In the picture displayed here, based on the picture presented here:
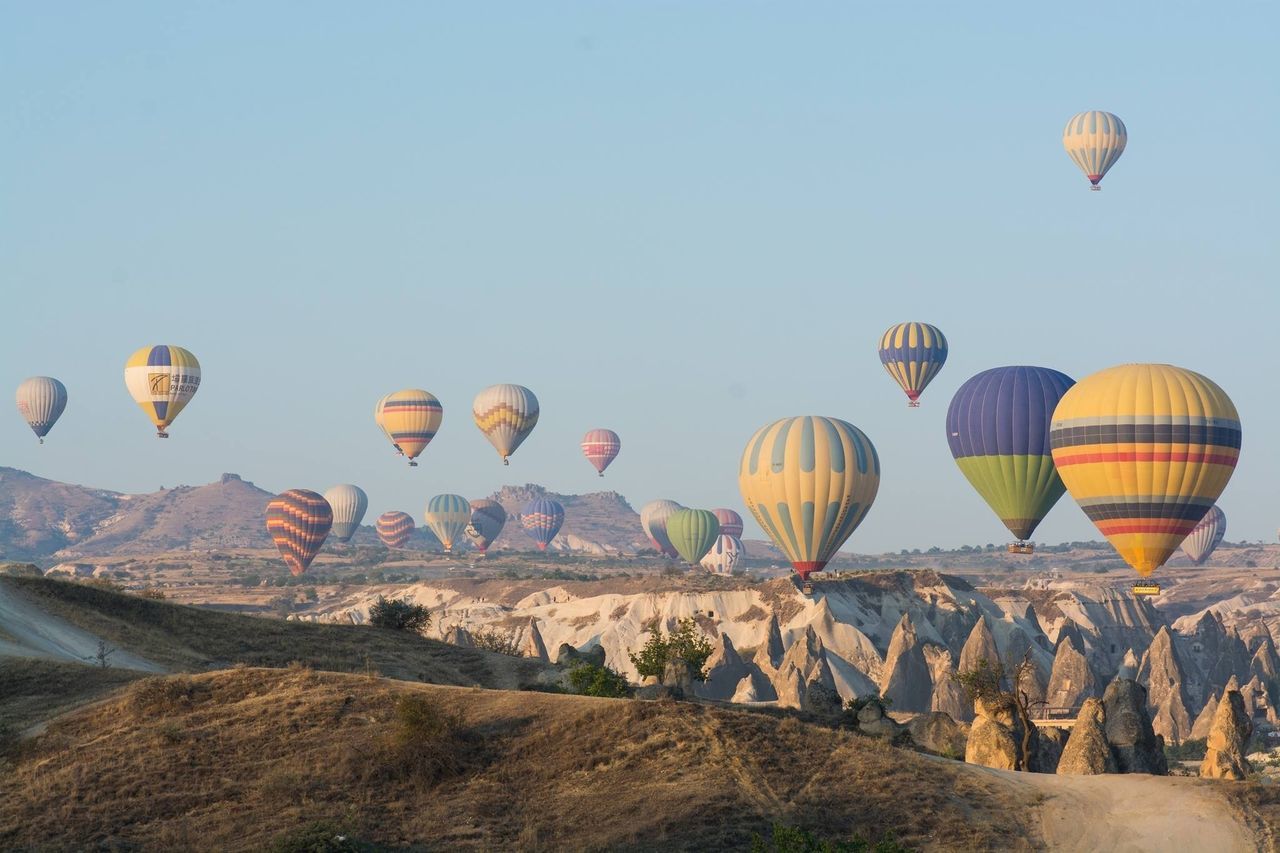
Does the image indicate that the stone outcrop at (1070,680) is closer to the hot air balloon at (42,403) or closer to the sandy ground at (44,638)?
the sandy ground at (44,638)

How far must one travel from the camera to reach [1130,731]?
144 ft

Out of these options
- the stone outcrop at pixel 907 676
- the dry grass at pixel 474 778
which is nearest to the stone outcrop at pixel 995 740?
the dry grass at pixel 474 778

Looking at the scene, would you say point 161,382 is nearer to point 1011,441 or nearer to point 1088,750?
point 1011,441

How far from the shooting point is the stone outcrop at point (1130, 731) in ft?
143

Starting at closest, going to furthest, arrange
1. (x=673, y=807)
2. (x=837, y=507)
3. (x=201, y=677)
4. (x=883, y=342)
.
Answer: (x=673, y=807), (x=201, y=677), (x=837, y=507), (x=883, y=342)

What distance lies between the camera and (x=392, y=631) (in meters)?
62.9

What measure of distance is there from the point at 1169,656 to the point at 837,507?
46464mm

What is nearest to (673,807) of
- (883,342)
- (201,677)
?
(201,677)

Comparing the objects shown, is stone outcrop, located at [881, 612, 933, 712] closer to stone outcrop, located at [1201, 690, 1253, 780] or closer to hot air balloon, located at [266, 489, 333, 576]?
stone outcrop, located at [1201, 690, 1253, 780]

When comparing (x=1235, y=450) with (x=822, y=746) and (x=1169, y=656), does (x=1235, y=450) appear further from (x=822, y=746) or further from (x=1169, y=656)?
(x=1169, y=656)

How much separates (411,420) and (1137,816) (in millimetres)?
129150

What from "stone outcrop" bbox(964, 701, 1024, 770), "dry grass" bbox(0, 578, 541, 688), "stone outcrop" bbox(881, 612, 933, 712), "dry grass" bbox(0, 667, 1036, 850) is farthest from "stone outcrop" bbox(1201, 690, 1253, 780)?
"stone outcrop" bbox(881, 612, 933, 712)

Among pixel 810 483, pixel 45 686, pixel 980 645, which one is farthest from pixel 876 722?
pixel 980 645

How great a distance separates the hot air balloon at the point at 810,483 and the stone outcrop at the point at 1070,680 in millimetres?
33893
